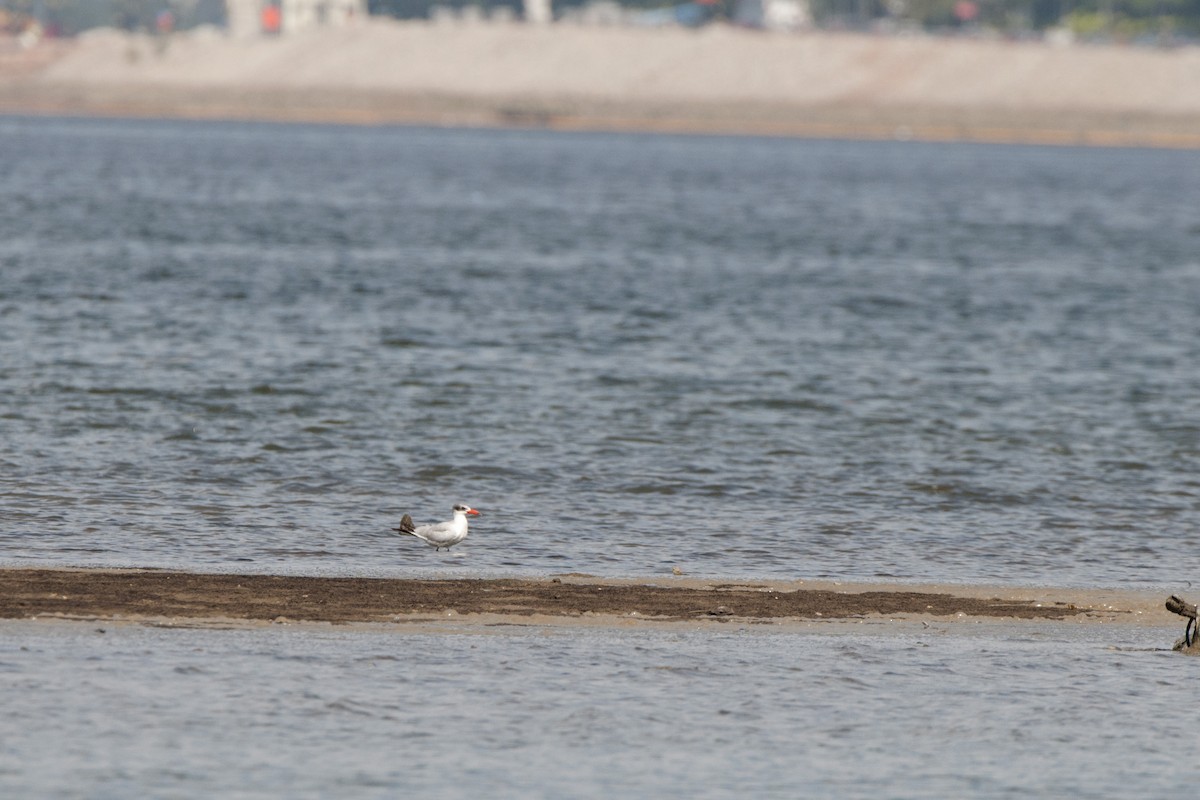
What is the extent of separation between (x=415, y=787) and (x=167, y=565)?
6478 mm

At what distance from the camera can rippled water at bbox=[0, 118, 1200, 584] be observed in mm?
19328

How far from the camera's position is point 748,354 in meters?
37.7

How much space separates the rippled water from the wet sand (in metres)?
0.99

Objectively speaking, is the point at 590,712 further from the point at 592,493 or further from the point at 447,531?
the point at 592,493

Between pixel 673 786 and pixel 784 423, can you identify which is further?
pixel 784 423

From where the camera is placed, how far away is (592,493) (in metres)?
22.0

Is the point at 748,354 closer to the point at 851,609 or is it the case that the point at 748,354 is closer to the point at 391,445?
the point at 391,445

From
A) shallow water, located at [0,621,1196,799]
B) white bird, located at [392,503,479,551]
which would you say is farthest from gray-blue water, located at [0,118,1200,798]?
white bird, located at [392,503,479,551]

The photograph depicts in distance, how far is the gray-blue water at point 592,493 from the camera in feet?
39.1

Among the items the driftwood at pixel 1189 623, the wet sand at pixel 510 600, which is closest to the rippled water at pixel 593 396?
the wet sand at pixel 510 600

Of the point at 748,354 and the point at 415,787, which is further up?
the point at 415,787

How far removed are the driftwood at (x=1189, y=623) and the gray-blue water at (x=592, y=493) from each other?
1.46ft

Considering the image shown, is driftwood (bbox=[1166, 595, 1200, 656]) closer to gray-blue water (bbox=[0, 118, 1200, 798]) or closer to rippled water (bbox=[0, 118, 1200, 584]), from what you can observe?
gray-blue water (bbox=[0, 118, 1200, 798])

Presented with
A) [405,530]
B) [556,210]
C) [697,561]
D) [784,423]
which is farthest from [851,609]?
[556,210]
